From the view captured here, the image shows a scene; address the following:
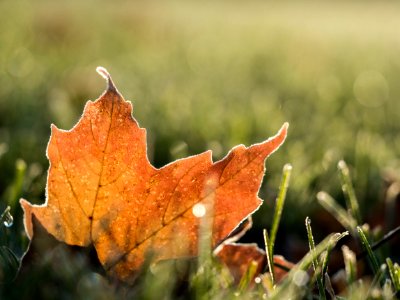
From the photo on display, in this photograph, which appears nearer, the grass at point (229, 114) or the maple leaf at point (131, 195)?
the maple leaf at point (131, 195)

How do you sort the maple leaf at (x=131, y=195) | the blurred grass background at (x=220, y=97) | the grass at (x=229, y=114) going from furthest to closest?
the blurred grass background at (x=220, y=97), the grass at (x=229, y=114), the maple leaf at (x=131, y=195)

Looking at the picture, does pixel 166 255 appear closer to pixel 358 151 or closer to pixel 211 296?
pixel 211 296

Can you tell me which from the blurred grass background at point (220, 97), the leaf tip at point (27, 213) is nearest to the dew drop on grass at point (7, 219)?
the leaf tip at point (27, 213)

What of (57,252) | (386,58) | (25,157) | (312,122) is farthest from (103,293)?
(386,58)

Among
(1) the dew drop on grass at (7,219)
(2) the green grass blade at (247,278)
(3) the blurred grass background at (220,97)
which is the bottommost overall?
(3) the blurred grass background at (220,97)

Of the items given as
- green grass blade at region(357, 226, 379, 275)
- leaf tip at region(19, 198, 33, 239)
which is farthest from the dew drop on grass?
green grass blade at region(357, 226, 379, 275)

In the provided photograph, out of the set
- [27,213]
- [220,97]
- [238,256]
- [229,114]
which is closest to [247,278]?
[238,256]

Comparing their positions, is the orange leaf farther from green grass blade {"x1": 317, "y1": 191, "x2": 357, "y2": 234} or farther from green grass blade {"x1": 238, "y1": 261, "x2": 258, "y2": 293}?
green grass blade {"x1": 317, "y1": 191, "x2": 357, "y2": 234}

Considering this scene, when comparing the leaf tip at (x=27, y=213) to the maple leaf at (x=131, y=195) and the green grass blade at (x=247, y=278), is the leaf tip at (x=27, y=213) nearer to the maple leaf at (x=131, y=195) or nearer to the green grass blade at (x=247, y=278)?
the maple leaf at (x=131, y=195)

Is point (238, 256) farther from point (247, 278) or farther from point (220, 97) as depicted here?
point (220, 97)
